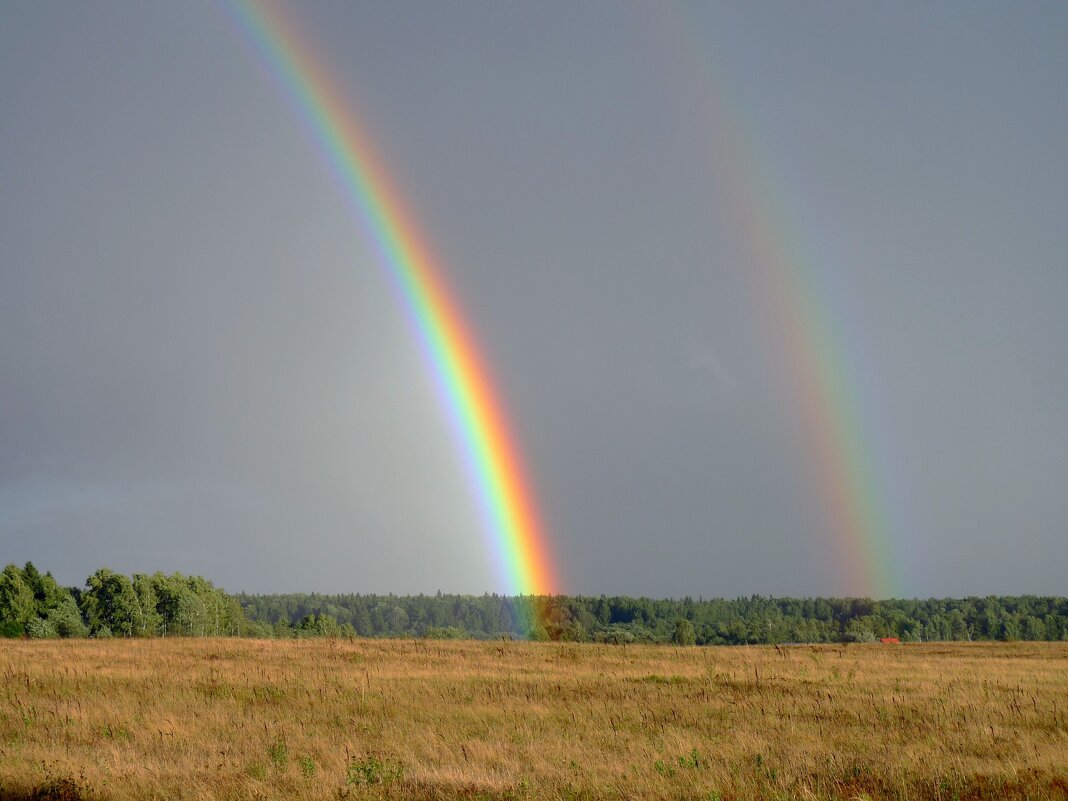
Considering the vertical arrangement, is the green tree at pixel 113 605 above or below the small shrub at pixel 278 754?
below

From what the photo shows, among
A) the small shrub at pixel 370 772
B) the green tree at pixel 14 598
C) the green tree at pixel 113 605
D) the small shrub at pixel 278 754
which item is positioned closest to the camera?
the small shrub at pixel 370 772

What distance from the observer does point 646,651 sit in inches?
1476

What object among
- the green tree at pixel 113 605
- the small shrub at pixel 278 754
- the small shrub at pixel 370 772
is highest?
the small shrub at pixel 370 772

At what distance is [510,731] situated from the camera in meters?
15.5

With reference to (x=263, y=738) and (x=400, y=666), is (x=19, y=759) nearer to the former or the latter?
(x=263, y=738)

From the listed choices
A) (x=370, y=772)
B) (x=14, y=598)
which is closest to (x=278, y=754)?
(x=370, y=772)

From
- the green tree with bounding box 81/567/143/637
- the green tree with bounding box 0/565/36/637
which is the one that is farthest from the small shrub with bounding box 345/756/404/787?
the green tree with bounding box 81/567/143/637

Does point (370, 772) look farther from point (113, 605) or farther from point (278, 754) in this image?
point (113, 605)

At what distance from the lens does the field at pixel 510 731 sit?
1074 cm

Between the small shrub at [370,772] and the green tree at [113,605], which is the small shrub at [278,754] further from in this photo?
the green tree at [113,605]

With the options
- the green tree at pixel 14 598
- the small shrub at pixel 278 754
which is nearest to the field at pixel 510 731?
the small shrub at pixel 278 754

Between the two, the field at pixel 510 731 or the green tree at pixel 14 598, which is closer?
the field at pixel 510 731

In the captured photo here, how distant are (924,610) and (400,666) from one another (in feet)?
626

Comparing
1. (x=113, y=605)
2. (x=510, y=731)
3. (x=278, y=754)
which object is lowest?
(x=113, y=605)
